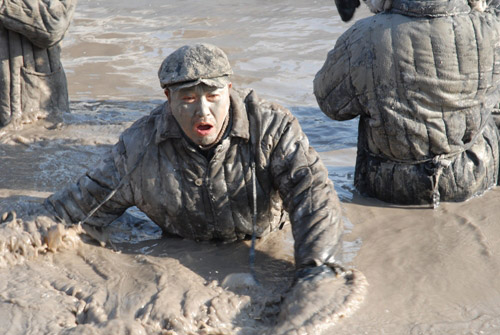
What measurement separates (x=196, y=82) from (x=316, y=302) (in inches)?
43.8

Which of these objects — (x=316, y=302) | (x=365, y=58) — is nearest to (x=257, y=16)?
(x=365, y=58)

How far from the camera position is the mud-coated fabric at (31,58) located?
17.6 feet

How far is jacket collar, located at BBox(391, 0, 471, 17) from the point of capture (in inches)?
158

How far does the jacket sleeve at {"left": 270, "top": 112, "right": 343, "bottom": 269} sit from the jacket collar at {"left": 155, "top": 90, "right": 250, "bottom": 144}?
189 millimetres

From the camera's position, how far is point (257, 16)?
949cm

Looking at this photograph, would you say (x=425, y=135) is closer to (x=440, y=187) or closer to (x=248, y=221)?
(x=440, y=187)

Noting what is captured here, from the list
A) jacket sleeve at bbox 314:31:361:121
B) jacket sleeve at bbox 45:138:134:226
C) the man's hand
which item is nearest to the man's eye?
jacket sleeve at bbox 45:138:134:226

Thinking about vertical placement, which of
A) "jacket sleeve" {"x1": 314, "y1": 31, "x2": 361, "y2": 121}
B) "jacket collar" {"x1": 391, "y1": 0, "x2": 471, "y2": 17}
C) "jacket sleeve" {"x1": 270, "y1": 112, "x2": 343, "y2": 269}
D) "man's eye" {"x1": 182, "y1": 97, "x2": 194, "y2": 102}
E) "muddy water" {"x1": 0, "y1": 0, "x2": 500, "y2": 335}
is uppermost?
"jacket collar" {"x1": 391, "y1": 0, "x2": 471, "y2": 17}

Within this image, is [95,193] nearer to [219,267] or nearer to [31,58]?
[219,267]

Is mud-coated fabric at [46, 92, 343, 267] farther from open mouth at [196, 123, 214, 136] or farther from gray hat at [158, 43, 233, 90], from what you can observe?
gray hat at [158, 43, 233, 90]

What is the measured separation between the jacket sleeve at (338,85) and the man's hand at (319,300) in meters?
1.28

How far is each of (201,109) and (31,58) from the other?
9.17ft

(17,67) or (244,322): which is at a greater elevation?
(17,67)


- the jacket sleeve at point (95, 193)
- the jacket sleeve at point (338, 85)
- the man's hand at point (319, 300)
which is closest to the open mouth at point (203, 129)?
the jacket sleeve at point (95, 193)
